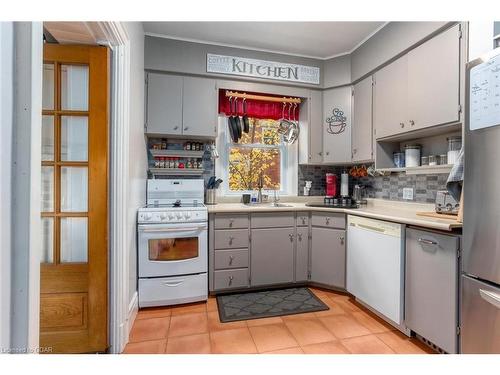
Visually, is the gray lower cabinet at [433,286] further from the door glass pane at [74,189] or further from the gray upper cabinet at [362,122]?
the door glass pane at [74,189]

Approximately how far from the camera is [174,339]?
1754mm

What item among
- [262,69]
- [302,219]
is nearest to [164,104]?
[262,69]

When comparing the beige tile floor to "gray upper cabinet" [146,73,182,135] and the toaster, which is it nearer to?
the toaster

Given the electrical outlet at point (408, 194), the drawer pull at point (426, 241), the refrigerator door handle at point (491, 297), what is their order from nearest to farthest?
1. the refrigerator door handle at point (491, 297)
2. the drawer pull at point (426, 241)
3. the electrical outlet at point (408, 194)

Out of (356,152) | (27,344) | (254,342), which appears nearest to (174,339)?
(254,342)

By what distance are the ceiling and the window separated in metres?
0.84

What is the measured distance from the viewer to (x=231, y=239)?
2.39 metres

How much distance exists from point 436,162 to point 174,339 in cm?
253

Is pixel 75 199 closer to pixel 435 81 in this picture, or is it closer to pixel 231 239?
pixel 231 239

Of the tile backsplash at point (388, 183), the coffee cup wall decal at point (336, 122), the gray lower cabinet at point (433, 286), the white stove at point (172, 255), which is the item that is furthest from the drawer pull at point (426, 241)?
the white stove at point (172, 255)

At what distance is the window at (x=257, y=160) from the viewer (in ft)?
9.74

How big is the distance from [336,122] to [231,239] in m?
1.81

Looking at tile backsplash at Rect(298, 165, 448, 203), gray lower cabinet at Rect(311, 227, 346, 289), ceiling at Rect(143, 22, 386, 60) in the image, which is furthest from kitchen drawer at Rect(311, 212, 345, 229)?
ceiling at Rect(143, 22, 386, 60)

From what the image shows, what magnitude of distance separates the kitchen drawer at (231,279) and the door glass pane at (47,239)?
1.32 metres
